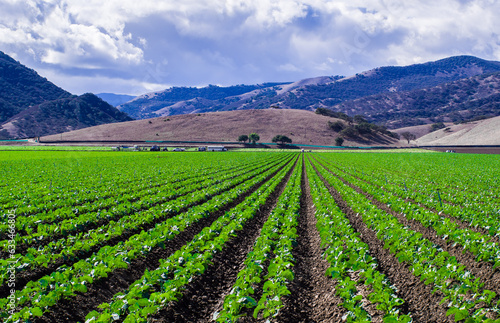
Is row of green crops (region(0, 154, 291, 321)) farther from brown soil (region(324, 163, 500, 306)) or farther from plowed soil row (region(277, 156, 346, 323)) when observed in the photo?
brown soil (region(324, 163, 500, 306))

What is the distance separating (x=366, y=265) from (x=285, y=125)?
5360 inches

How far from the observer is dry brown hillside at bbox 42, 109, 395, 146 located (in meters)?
124

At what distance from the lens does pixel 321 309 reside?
6086 mm

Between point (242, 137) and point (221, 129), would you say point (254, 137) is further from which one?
point (221, 129)

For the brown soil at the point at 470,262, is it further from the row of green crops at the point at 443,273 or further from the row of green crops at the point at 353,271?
the row of green crops at the point at 353,271

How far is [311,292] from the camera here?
6.89 m

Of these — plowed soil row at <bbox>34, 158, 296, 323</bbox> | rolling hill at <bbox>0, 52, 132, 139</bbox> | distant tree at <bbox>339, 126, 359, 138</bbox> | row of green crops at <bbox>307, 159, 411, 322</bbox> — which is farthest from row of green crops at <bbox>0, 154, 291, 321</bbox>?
rolling hill at <bbox>0, 52, 132, 139</bbox>

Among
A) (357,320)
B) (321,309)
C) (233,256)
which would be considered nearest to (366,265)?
(321,309)

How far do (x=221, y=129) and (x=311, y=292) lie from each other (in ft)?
423

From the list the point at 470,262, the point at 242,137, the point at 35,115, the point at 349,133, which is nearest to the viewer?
the point at 470,262

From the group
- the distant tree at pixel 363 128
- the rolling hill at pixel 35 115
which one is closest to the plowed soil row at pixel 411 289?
the distant tree at pixel 363 128

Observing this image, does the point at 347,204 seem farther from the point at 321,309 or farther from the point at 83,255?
the point at 83,255

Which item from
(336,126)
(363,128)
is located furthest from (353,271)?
(363,128)

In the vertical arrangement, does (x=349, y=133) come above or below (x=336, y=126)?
below
